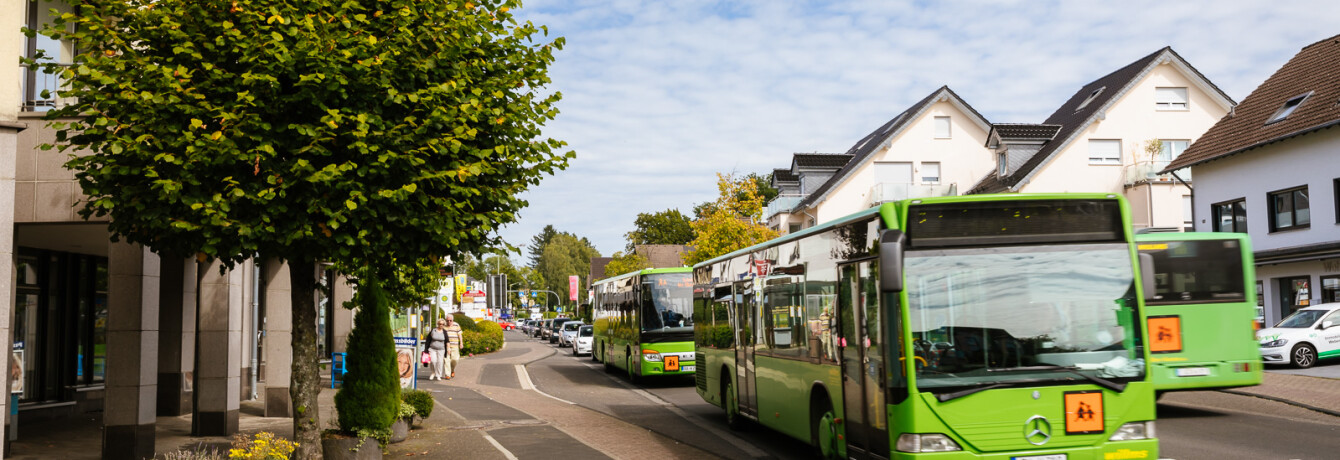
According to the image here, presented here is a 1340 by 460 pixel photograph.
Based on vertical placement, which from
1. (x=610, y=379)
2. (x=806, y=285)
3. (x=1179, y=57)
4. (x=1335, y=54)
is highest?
(x=1179, y=57)

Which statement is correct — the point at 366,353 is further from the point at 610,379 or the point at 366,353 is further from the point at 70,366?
the point at 610,379

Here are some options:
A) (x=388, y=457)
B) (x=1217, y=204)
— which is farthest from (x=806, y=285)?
(x=1217, y=204)

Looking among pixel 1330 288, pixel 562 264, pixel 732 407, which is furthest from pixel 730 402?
pixel 562 264

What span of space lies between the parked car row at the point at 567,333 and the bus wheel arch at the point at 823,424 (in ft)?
91.2

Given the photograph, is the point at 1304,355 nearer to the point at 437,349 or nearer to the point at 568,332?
the point at 437,349

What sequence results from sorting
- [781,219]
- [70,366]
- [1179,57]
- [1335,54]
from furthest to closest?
1. [781,219]
2. [1179,57]
3. [1335,54]
4. [70,366]

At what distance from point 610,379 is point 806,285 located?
18.3m

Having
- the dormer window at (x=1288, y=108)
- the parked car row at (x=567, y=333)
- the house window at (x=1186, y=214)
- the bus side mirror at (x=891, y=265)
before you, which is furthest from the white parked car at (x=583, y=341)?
the bus side mirror at (x=891, y=265)

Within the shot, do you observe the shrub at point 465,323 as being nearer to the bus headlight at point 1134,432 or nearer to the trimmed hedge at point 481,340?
the trimmed hedge at point 481,340

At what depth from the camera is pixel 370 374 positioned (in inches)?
426

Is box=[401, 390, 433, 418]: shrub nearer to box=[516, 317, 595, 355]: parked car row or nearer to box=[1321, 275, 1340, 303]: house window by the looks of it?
box=[516, 317, 595, 355]: parked car row

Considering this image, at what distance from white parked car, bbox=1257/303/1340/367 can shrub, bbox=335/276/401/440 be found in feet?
64.6

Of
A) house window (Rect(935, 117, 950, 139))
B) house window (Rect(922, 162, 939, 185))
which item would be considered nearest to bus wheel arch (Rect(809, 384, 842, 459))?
house window (Rect(922, 162, 939, 185))

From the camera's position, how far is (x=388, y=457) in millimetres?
12102
